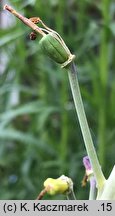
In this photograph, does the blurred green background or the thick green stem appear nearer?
the thick green stem

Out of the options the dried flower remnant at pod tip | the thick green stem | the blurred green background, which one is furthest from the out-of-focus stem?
the blurred green background

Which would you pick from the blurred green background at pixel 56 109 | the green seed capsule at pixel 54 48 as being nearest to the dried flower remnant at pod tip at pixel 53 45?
the green seed capsule at pixel 54 48

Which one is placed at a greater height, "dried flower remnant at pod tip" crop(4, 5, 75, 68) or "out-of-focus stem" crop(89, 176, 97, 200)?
"dried flower remnant at pod tip" crop(4, 5, 75, 68)

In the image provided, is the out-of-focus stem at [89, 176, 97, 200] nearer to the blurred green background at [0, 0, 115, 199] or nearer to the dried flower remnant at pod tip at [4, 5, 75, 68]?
the dried flower remnant at pod tip at [4, 5, 75, 68]

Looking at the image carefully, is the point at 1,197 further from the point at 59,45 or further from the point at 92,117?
the point at 59,45

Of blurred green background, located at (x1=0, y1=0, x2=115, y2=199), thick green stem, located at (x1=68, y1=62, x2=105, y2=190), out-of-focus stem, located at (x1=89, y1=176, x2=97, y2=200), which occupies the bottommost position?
out-of-focus stem, located at (x1=89, y1=176, x2=97, y2=200)

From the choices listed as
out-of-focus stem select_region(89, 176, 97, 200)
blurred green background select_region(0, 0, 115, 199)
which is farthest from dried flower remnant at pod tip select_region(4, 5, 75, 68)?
blurred green background select_region(0, 0, 115, 199)

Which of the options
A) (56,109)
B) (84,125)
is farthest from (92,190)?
(56,109)
